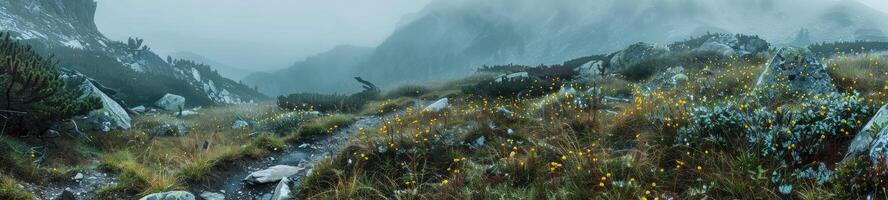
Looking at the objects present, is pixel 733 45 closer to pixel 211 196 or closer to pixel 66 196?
pixel 211 196

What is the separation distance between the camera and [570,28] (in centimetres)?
11188

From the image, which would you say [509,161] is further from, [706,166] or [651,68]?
[651,68]

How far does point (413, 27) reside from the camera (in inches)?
7692

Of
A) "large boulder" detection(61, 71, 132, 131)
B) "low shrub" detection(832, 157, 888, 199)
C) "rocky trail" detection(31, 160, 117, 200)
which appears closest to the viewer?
"low shrub" detection(832, 157, 888, 199)

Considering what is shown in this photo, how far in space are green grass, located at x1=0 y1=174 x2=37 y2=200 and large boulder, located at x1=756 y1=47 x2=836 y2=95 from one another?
32.3 ft

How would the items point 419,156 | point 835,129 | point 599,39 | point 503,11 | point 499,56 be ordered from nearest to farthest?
point 835,129
point 419,156
point 599,39
point 499,56
point 503,11

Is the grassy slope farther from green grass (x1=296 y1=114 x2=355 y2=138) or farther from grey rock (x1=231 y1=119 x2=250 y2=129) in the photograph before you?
grey rock (x1=231 y1=119 x2=250 y2=129)

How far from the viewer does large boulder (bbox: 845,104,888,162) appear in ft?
11.9

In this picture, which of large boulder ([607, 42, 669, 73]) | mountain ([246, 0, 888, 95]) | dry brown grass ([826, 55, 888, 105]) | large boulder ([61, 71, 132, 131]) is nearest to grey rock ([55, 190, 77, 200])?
large boulder ([61, 71, 132, 131])

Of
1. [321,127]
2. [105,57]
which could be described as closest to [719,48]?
[321,127]

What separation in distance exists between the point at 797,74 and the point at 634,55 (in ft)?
46.2

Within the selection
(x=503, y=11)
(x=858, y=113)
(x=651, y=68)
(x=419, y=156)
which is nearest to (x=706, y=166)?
(x=858, y=113)

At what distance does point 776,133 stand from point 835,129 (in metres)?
0.54

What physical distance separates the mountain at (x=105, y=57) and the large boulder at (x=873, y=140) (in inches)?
913
